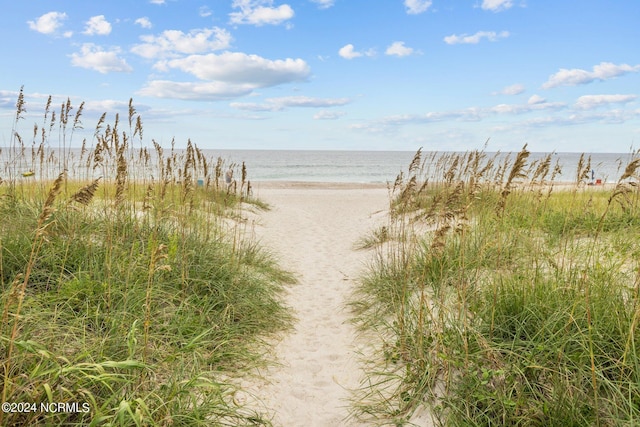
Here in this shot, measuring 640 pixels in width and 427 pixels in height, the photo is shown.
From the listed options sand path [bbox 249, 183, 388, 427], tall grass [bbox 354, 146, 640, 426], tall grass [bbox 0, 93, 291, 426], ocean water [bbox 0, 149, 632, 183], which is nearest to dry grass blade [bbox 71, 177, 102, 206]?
tall grass [bbox 0, 93, 291, 426]

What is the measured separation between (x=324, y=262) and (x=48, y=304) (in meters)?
5.82

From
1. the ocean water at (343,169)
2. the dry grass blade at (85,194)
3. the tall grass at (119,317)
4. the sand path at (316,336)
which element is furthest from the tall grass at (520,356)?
the ocean water at (343,169)

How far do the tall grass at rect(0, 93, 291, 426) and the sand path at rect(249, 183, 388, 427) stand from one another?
1.18 ft

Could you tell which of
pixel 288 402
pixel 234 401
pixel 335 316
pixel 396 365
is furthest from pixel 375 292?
pixel 234 401

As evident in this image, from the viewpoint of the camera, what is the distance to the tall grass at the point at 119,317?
269 centimetres

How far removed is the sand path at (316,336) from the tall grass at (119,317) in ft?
1.18

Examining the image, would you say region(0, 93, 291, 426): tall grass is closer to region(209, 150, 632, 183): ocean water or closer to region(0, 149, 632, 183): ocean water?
region(0, 149, 632, 183): ocean water

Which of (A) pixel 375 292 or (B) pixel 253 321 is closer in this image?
(B) pixel 253 321

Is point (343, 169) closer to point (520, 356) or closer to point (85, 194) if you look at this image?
point (520, 356)

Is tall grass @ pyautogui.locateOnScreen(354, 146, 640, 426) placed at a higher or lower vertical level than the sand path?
higher

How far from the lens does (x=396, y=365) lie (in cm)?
426

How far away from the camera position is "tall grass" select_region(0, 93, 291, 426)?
2.69 metres

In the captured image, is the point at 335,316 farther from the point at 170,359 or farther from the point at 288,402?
the point at 170,359

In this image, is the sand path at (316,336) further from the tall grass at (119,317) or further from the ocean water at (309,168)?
the ocean water at (309,168)
